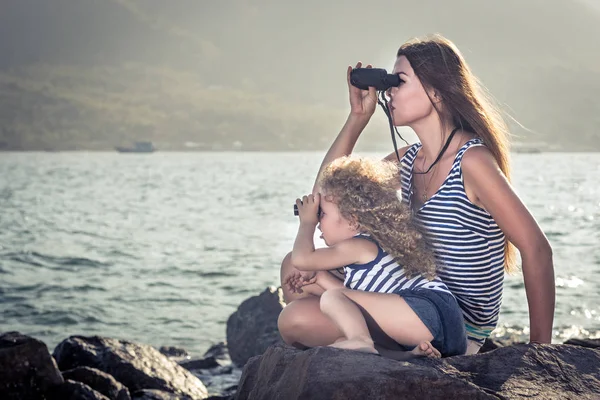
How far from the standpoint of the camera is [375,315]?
3.50 meters

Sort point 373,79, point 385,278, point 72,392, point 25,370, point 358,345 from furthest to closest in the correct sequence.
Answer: point 72,392, point 25,370, point 373,79, point 385,278, point 358,345

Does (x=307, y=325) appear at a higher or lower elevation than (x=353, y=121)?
lower

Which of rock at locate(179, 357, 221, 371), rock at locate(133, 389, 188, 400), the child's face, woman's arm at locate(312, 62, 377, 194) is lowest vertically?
rock at locate(179, 357, 221, 371)

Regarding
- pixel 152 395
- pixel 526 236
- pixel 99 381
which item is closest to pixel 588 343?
pixel 526 236

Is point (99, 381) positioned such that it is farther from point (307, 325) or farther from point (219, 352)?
point (219, 352)

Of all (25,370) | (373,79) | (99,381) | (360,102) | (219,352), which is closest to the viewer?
(373,79)

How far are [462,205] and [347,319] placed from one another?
0.80 meters

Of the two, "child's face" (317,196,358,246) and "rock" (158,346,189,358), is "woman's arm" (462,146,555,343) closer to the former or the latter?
"child's face" (317,196,358,246)

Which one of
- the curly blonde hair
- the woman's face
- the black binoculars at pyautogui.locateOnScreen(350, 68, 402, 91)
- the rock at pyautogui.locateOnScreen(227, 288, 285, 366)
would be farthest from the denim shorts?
the rock at pyautogui.locateOnScreen(227, 288, 285, 366)

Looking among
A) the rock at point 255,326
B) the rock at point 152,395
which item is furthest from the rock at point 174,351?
the rock at point 152,395

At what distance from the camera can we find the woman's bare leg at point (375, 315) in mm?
3426

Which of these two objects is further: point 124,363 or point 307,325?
point 124,363

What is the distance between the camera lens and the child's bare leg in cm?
332

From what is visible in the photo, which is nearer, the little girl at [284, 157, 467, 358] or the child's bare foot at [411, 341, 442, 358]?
the child's bare foot at [411, 341, 442, 358]
